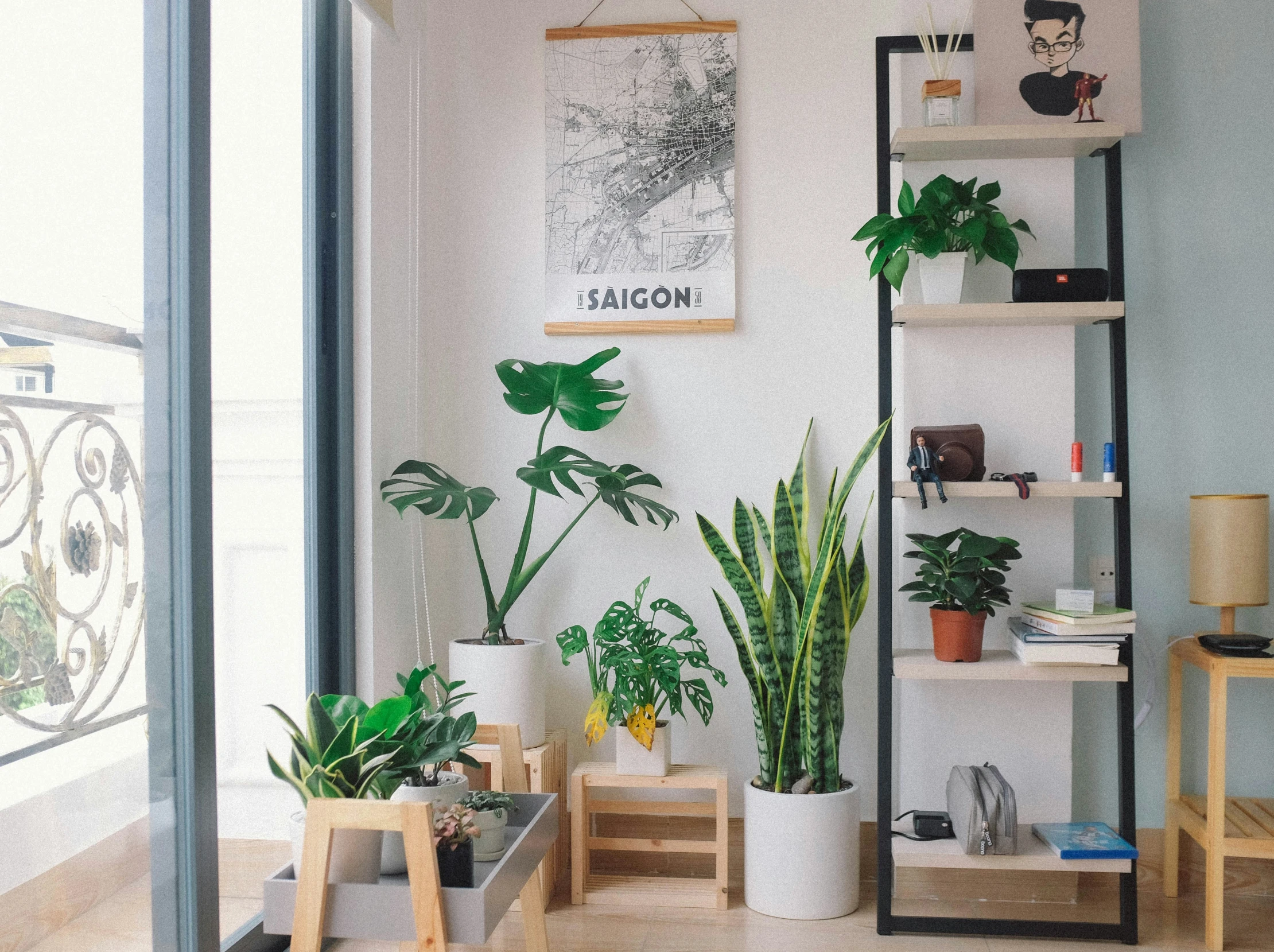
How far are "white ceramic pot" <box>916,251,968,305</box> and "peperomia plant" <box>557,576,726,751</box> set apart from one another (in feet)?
3.19

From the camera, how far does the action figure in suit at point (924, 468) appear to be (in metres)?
2.32

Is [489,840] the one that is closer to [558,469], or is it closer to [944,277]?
[558,469]

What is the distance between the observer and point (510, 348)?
293 centimetres

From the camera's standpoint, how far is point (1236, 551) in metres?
2.42

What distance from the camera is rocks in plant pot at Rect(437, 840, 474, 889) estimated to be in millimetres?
1603

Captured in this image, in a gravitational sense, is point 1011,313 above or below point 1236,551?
above

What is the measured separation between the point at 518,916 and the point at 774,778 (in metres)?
0.70

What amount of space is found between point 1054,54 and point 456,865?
7.34ft

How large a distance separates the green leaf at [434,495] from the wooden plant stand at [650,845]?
2.35ft

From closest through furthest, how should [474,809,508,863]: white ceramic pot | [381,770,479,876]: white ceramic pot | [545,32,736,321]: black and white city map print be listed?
[381,770,479,876]: white ceramic pot → [474,809,508,863]: white ceramic pot → [545,32,736,321]: black and white city map print

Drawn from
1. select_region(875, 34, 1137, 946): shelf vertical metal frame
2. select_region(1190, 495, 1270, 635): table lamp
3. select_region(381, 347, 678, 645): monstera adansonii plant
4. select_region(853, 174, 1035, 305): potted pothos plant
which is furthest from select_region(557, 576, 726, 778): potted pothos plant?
select_region(1190, 495, 1270, 635): table lamp

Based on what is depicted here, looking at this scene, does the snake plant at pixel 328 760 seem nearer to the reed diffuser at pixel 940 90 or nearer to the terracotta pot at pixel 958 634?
the terracotta pot at pixel 958 634

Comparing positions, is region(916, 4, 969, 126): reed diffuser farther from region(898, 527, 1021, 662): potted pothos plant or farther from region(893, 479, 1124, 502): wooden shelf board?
region(898, 527, 1021, 662): potted pothos plant

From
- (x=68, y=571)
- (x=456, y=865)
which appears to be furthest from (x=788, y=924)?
(x=68, y=571)
